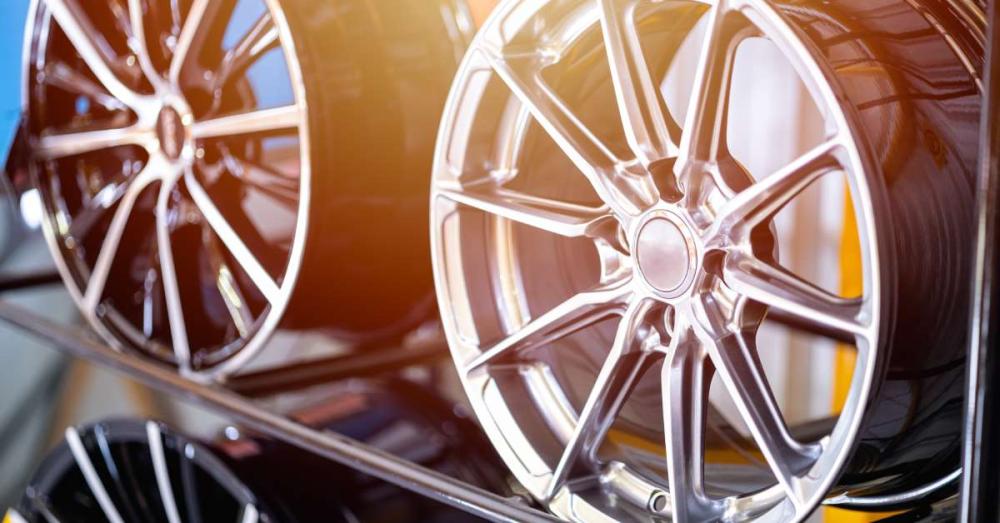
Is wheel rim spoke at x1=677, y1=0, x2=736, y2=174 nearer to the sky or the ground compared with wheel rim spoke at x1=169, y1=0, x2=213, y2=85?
nearer to the ground

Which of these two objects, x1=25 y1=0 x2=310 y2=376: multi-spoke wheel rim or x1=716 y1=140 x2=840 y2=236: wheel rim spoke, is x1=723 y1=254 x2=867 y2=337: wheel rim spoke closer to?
x1=716 y1=140 x2=840 y2=236: wheel rim spoke

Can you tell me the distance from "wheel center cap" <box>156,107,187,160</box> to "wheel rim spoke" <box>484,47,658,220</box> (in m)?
0.29

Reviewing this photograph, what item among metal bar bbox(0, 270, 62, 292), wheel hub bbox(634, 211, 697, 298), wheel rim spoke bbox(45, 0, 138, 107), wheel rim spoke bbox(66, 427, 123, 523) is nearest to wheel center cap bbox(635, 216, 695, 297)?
wheel hub bbox(634, 211, 697, 298)

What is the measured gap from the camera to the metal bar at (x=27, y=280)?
104 centimetres

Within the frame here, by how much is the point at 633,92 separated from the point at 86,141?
0.52m

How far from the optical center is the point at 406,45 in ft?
2.20

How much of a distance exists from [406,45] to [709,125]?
0.24 meters

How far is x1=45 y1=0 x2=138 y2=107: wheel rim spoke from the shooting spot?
827 mm

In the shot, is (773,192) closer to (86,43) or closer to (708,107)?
(708,107)

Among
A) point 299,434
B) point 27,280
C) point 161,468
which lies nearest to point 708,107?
point 299,434

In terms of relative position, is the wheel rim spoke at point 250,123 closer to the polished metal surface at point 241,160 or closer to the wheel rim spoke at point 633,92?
the polished metal surface at point 241,160

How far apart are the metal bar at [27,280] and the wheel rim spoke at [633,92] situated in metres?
0.70

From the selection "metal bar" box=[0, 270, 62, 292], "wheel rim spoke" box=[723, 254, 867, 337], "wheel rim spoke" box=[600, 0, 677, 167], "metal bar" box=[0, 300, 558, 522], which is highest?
"wheel rim spoke" box=[600, 0, 677, 167]

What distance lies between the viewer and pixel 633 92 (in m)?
0.53
